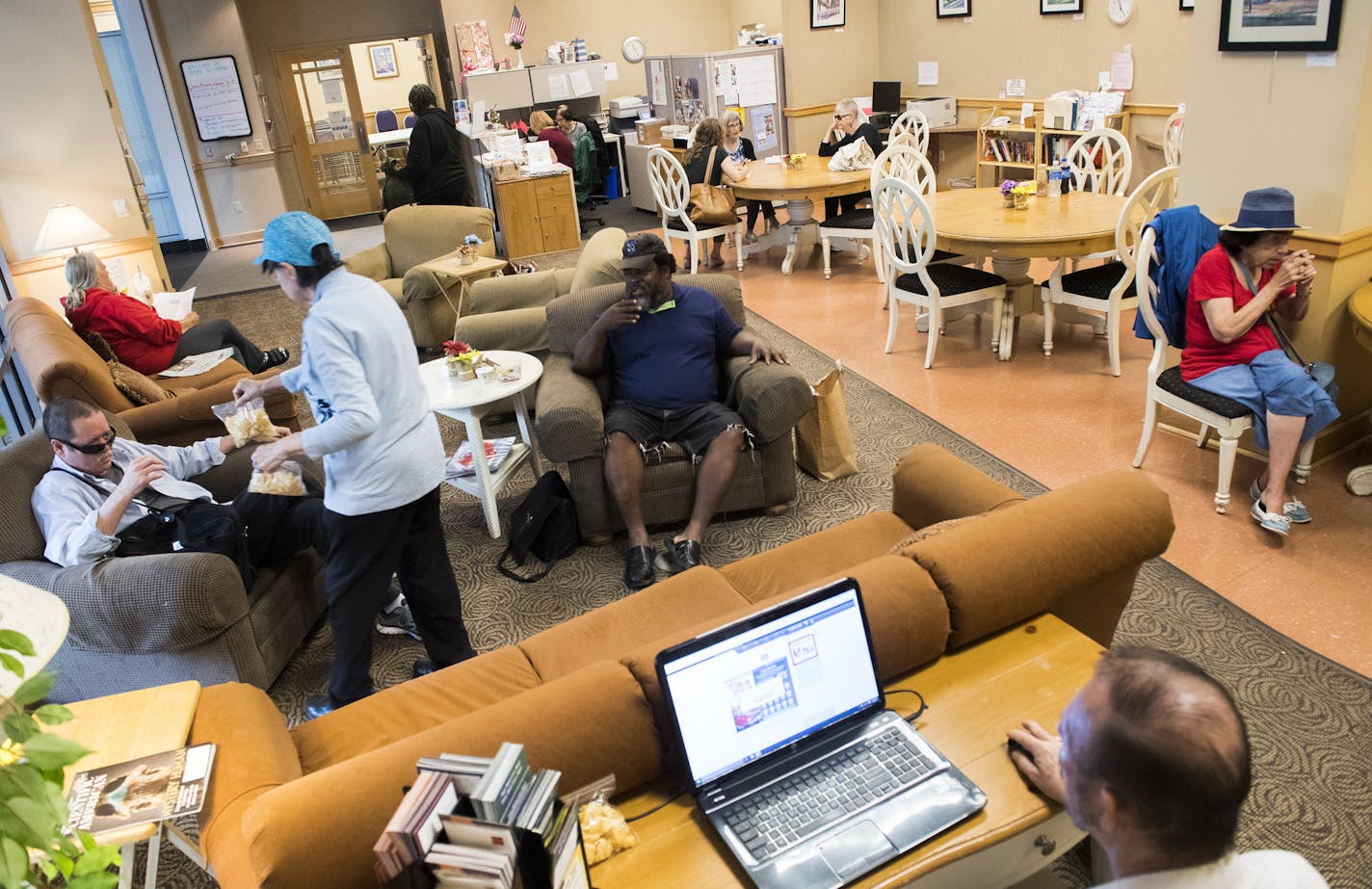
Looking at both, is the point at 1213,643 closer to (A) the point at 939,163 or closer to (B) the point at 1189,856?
(B) the point at 1189,856

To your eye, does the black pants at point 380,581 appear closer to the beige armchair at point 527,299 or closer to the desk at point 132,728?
the desk at point 132,728

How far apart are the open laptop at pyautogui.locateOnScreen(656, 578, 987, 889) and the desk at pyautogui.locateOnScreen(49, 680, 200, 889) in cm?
109

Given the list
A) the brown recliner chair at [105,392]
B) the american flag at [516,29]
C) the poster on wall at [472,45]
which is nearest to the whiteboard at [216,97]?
the poster on wall at [472,45]

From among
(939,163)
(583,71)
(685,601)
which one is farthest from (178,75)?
(685,601)

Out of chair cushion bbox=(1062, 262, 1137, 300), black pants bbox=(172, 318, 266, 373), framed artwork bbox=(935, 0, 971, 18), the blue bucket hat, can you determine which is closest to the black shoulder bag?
black pants bbox=(172, 318, 266, 373)

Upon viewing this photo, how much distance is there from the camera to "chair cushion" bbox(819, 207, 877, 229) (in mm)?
6867

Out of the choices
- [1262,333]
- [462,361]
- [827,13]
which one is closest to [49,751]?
[462,361]

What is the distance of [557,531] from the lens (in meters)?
3.63

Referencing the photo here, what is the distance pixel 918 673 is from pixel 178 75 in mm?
11182

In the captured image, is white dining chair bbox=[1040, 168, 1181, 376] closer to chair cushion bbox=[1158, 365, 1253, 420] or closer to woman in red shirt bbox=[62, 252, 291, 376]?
chair cushion bbox=[1158, 365, 1253, 420]

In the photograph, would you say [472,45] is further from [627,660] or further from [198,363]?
[627,660]

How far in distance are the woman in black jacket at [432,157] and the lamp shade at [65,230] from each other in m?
2.43

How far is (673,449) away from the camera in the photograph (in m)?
3.63

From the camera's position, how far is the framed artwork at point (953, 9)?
8.68 meters
